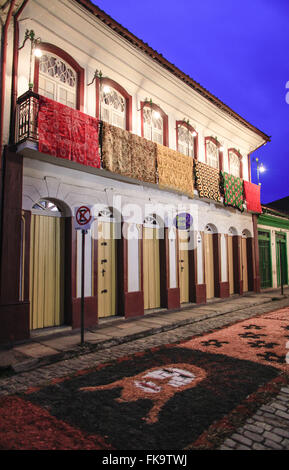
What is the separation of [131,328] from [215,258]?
6.77 meters

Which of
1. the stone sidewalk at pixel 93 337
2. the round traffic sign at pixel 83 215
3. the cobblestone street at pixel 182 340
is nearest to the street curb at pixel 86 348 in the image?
the stone sidewalk at pixel 93 337

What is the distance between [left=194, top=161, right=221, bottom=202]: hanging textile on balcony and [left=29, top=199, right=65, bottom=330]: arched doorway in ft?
18.6

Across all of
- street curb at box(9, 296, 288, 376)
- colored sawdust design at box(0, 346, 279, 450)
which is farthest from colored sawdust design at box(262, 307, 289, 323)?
colored sawdust design at box(0, 346, 279, 450)

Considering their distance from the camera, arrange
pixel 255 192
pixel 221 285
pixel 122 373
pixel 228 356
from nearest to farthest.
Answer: pixel 122 373, pixel 228 356, pixel 221 285, pixel 255 192

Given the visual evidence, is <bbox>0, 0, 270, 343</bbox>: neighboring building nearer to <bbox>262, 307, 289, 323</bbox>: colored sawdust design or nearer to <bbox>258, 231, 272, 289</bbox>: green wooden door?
<bbox>262, 307, 289, 323</bbox>: colored sawdust design

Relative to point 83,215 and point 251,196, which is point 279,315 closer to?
point 83,215

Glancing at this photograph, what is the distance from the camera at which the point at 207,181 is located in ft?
39.4

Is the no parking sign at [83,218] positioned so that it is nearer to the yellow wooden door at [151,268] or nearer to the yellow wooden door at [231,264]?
the yellow wooden door at [151,268]

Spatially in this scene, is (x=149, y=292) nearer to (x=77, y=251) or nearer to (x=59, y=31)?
(x=77, y=251)

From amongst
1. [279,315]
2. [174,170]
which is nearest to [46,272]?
[174,170]

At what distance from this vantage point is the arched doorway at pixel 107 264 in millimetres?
8768

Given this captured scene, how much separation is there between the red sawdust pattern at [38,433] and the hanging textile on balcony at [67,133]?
16.9ft

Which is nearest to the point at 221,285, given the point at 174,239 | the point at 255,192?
the point at 174,239

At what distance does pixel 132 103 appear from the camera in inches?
390
